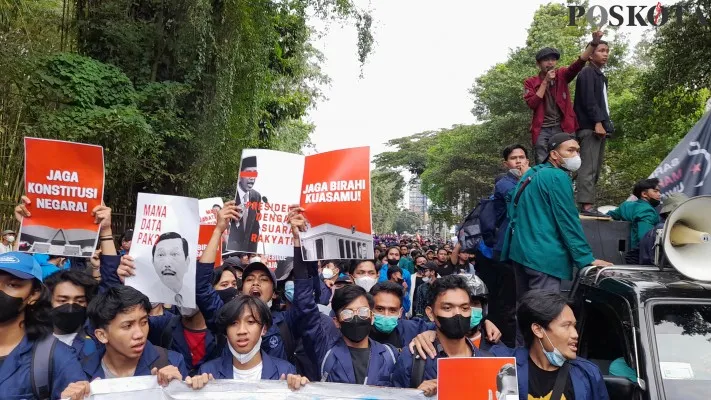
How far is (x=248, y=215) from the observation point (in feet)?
17.7

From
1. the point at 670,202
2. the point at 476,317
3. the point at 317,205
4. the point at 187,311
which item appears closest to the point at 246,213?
the point at 317,205

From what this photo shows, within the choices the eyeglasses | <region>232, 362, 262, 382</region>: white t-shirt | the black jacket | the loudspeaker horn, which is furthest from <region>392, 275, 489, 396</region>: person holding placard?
the black jacket

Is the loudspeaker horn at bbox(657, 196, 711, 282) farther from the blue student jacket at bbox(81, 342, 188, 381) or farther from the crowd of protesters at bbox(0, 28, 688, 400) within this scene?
the blue student jacket at bbox(81, 342, 188, 381)

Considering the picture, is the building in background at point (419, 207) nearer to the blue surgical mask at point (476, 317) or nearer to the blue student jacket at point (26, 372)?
the blue surgical mask at point (476, 317)

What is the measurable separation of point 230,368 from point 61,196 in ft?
6.56

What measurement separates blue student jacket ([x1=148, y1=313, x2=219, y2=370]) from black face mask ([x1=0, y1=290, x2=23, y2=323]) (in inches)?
51.5

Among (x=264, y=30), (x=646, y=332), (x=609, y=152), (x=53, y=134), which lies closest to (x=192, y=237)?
(x=646, y=332)

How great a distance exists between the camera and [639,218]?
6.03m

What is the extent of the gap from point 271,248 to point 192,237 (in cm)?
70

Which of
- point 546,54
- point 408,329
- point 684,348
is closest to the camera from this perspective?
point 684,348

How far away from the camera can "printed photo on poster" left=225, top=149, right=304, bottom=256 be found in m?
5.39

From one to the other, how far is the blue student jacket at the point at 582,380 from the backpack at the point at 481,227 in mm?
2911

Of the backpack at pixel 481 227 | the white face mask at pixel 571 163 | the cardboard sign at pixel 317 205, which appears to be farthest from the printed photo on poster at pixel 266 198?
the white face mask at pixel 571 163

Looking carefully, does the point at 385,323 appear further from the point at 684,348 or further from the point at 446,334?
the point at 684,348
